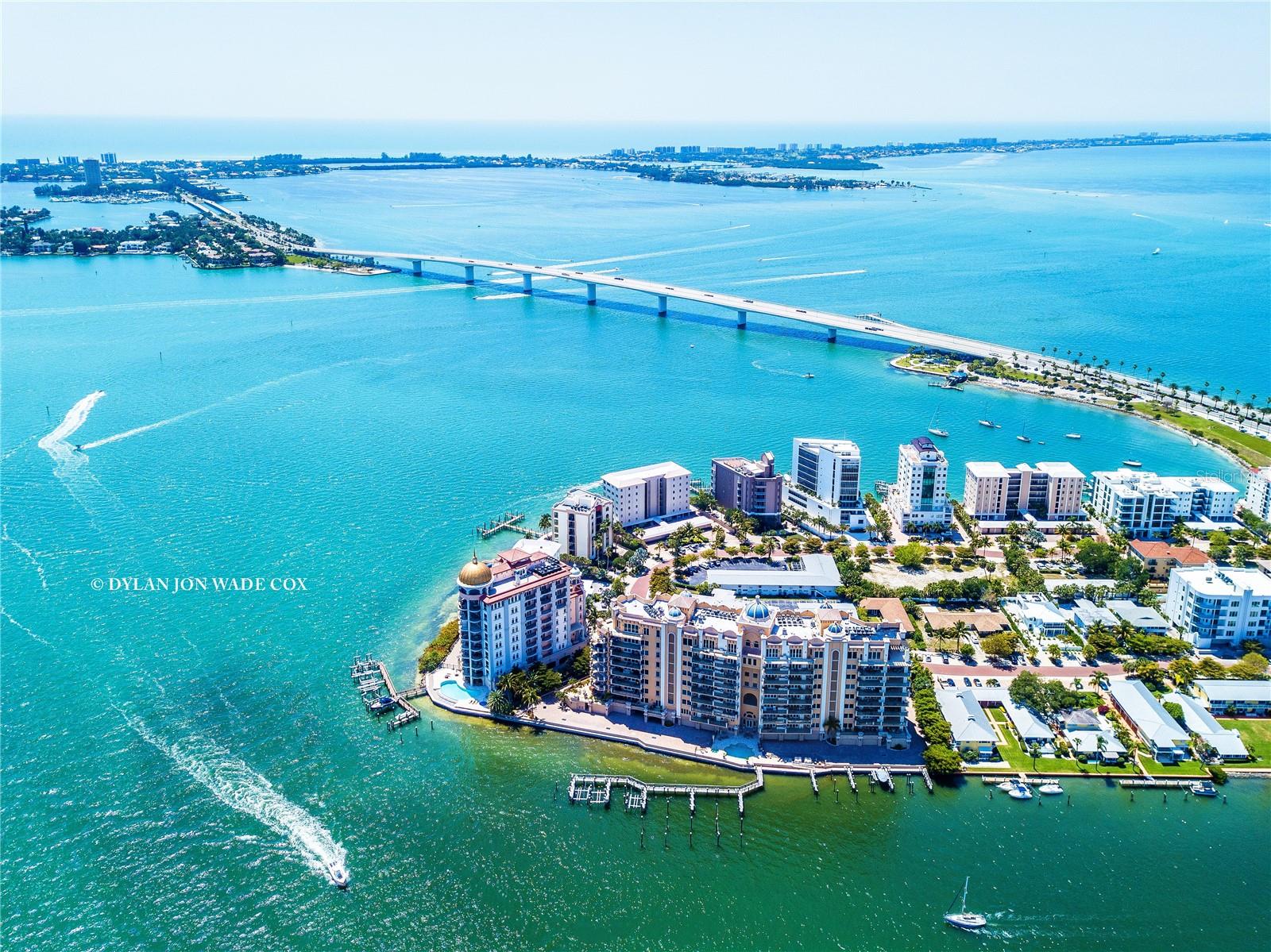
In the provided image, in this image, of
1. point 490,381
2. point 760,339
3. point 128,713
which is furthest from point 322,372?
point 128,713

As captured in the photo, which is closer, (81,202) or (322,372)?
(322,372)

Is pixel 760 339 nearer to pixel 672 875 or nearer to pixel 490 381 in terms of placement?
pixel 490 381

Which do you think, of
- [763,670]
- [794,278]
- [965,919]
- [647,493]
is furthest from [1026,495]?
[794,278]

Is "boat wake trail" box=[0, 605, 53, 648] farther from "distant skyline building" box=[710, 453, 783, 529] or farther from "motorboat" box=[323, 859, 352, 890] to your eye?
"distant skyline building" box=[710, 453, 783, 529]

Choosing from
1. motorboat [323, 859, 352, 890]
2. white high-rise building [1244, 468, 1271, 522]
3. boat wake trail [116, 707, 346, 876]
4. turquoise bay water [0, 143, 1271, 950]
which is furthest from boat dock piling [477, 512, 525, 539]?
white high-rise building [1244, 468, 1271, 522]

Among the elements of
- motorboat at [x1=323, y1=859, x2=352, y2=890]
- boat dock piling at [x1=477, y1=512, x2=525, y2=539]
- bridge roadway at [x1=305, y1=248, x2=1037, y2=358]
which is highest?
bridge roadway at [x1=305, y1=248, x2=1037, y2=358]
